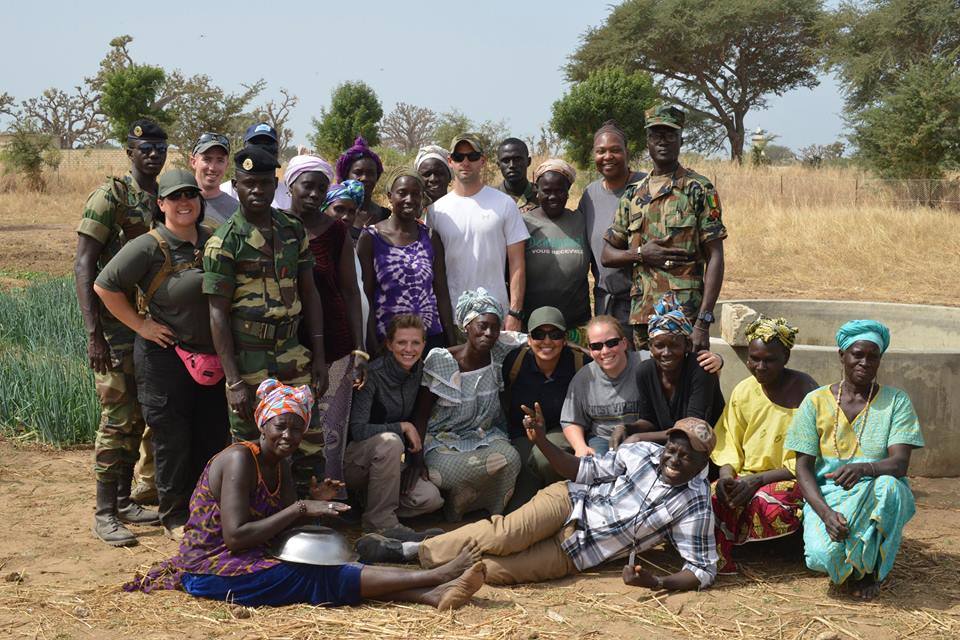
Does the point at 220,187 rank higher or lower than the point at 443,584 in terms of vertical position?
higher

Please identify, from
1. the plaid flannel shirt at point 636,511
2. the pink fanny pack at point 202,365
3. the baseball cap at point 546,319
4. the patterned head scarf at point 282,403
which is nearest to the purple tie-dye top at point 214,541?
the patterned head scarf at point 282,403

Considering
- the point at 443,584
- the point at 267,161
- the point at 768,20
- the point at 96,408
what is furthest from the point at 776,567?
the point at 768,20

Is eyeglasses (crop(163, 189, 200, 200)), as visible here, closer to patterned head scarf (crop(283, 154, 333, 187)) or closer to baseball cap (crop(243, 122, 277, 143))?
baseball cap (crop(243, 122, 277, 143))

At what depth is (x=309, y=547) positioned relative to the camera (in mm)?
3779

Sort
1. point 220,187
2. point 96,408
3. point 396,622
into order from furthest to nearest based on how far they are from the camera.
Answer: point 96,408 < point 220,187 < point 396,622

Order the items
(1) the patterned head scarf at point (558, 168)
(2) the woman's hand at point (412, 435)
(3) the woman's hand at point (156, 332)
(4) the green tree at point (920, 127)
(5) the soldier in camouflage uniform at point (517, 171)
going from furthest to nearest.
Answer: (4) the green tree at point (920, 127), (5) the soldier in camouflage uniform at point (517, 171), (1) the patterned head scarf at point (558, 168), (2) the woman's hand at point (412, 435), (3) the woman's hand at point (156, 332)

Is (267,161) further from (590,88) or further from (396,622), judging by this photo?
(590,88)

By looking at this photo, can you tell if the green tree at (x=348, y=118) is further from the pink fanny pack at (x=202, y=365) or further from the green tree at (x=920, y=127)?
the pink fanny pack at (x=202, y=365)

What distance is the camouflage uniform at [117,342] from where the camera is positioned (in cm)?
457

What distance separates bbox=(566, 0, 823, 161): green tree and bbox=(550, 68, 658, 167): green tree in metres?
7.54

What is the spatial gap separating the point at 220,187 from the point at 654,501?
9.81 feet

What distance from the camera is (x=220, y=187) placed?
18.3ft

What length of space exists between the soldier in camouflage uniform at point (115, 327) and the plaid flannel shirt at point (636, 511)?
2094 mm

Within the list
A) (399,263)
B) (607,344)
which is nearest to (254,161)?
(399,263)
